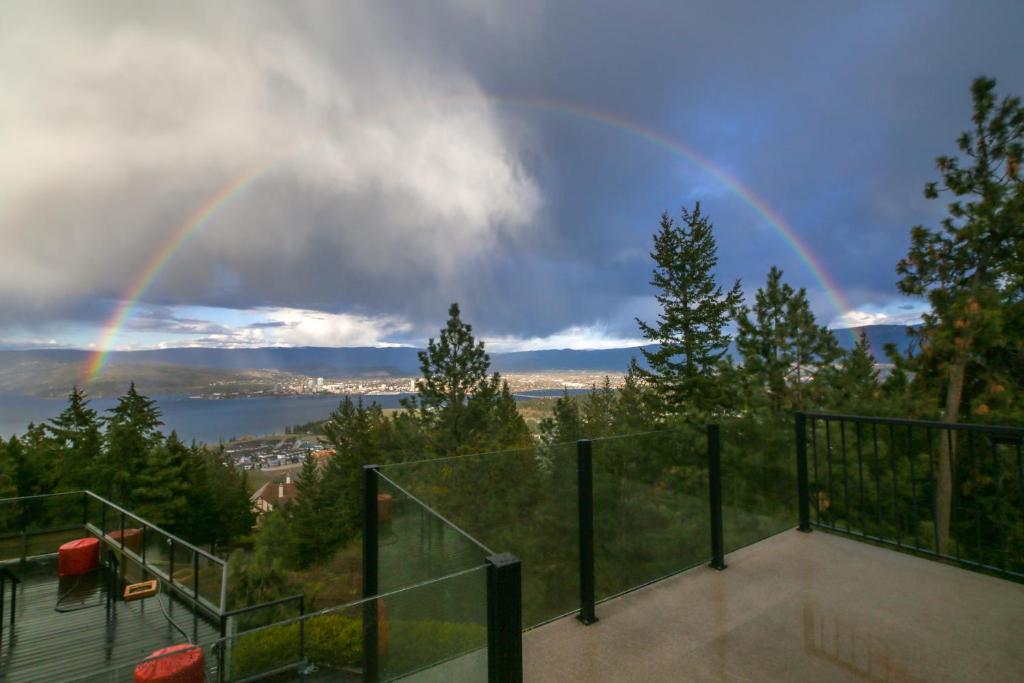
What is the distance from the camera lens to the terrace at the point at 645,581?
5.56 ft

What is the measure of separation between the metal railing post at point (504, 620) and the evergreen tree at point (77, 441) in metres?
31.2

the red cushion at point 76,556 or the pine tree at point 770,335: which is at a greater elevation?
the pine tree at point 770,335

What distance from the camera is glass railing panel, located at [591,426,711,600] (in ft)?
10.3

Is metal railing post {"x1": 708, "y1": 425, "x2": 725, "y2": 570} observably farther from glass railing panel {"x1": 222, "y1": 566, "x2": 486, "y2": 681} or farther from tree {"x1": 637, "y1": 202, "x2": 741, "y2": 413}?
tree {"x1": 637, "y1": 202, "x2": 741, "y2": 413}

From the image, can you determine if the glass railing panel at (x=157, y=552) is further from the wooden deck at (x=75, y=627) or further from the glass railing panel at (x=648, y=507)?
the glass railing panel at (x=648, y=507)

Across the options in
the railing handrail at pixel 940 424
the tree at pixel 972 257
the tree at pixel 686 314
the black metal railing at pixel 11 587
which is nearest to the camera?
the railing handrail at pixel 940 424

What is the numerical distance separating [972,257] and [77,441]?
42330mm

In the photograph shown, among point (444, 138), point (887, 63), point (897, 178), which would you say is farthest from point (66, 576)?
point (897, 178)

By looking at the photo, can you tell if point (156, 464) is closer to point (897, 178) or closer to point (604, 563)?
point (604, 563)

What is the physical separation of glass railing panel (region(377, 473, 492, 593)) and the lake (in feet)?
159

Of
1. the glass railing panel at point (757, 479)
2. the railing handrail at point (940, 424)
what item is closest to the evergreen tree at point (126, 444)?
the glass railing panel at point (757, 479)

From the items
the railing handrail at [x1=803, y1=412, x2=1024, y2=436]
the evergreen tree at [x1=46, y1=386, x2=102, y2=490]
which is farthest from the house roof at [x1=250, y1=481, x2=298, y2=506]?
the railing handrail at [x1=803, y1=412, x2=1024, y2=436]

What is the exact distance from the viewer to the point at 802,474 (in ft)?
14.3

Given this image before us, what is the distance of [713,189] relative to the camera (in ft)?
69.8
